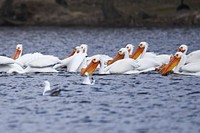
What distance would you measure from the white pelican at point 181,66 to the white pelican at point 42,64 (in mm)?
3300

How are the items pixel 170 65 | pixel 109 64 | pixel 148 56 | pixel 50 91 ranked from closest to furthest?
1. pixel 50 91
2. pixel 170 65
3. pixel 109 64
4. pixel 148 56

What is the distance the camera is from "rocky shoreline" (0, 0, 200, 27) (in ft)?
199

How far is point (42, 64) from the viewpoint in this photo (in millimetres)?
26750

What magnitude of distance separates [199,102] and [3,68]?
887cm

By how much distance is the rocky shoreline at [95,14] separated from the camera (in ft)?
199

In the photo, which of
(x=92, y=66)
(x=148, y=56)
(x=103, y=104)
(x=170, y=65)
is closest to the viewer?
(x=103, y=104)

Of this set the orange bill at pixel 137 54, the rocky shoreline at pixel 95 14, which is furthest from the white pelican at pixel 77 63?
the rocky shoreline at pixel 95 14

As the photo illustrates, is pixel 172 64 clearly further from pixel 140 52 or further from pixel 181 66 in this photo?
pixel 140 52

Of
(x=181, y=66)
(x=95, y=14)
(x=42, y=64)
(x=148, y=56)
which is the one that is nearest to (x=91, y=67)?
(x=42, y=64)

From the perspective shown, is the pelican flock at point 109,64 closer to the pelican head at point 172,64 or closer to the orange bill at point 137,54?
the pelican head at point 172,64

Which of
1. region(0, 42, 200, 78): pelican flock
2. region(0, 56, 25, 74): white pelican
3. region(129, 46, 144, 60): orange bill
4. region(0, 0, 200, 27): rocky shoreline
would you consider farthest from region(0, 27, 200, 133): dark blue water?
region(0, 0, 200, 27): rocky shoreline

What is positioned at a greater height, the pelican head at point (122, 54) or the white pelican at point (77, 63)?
the pelican head at point (122, 54)

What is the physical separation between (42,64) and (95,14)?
120 feet

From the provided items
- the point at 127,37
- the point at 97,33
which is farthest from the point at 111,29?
the point at 127,37
